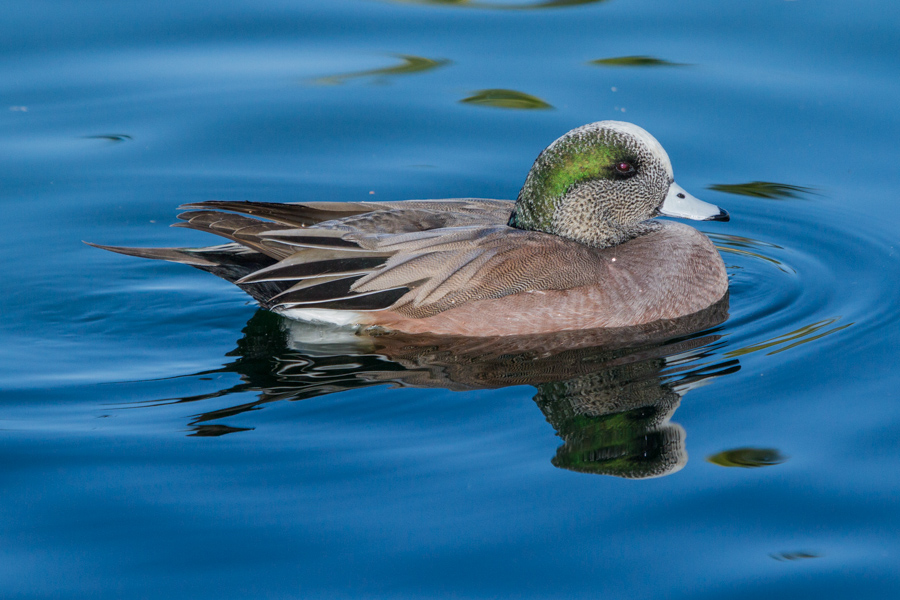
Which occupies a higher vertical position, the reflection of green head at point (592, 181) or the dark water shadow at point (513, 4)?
the dark water shadow at point (513, 4)

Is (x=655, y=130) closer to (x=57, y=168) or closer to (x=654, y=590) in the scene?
(x=57, y=168)

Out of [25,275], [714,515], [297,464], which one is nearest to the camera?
[714,515]

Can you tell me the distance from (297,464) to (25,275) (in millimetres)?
2704

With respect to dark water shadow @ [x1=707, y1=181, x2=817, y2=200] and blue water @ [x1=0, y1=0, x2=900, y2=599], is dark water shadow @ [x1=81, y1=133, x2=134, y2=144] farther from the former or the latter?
dark water shadow @ [x1=707, y1=181, x2=817, y2=200]

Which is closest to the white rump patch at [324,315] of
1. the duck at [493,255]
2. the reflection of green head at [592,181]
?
the duck at [493,255]

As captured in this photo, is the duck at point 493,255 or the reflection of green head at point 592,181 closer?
the duck at point 493,255

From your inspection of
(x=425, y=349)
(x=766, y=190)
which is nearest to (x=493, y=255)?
(x=425, y=349)

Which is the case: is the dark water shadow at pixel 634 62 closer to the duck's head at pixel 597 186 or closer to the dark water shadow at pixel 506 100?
the dark water shadow at pixel 506 100

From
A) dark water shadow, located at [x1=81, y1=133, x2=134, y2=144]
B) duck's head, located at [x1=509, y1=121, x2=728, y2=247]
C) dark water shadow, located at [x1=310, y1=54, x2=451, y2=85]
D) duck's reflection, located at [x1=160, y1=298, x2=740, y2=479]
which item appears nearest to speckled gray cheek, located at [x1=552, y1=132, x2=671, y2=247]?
duck's head, located at [x1=509, y1=121, x2=728, y2=247]

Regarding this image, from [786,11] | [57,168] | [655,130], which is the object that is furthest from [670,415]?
[786,11]

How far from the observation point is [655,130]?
26.4ft

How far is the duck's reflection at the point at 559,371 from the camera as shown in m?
4.79

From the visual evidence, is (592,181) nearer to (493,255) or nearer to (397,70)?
(493,255)

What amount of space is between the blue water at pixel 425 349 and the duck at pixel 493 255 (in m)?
0.24
